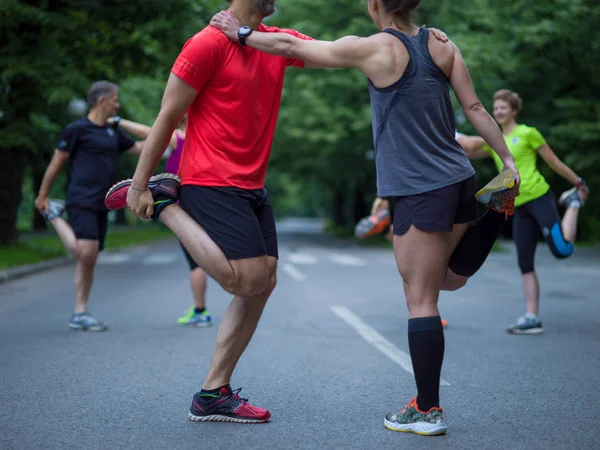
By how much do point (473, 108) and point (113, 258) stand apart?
15436mm

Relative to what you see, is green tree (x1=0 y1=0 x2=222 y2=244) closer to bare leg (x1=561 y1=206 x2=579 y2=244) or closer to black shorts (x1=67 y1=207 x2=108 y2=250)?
black shorts (x1=67 y1=207 x2=108 y2=250)

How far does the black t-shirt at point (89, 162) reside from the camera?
7312 mm

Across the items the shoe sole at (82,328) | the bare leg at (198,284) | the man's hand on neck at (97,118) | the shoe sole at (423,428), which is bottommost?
the shoe sole at (82,328)

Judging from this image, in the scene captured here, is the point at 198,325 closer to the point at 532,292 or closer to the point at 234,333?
the point at 532,292

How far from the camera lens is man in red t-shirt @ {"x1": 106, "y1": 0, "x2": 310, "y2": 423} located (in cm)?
375

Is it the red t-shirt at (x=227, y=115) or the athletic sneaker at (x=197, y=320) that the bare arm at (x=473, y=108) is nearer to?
the red t-shirt at (x=227, y=115)

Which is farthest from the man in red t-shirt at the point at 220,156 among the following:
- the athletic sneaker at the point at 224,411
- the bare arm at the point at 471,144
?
the bare arm at the point at 471,144

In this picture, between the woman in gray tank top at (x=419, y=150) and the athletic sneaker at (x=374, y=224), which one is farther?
the athletic sneaker at (x=374, y=224)

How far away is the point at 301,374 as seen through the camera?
209 inches

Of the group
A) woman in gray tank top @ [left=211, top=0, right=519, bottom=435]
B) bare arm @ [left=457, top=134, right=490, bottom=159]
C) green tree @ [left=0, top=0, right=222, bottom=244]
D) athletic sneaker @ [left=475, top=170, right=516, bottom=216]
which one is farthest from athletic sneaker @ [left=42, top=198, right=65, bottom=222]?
green tree @ [left=0, top=0, right=222, bottom=244]

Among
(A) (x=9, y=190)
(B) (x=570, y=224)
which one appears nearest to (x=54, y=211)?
(B) (x=570, y=224)

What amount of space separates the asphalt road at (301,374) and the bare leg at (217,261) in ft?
2.26

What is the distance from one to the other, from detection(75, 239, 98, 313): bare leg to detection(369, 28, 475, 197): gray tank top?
410cm

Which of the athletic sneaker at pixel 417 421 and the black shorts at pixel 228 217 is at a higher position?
the black shorts at pixel 228 217
